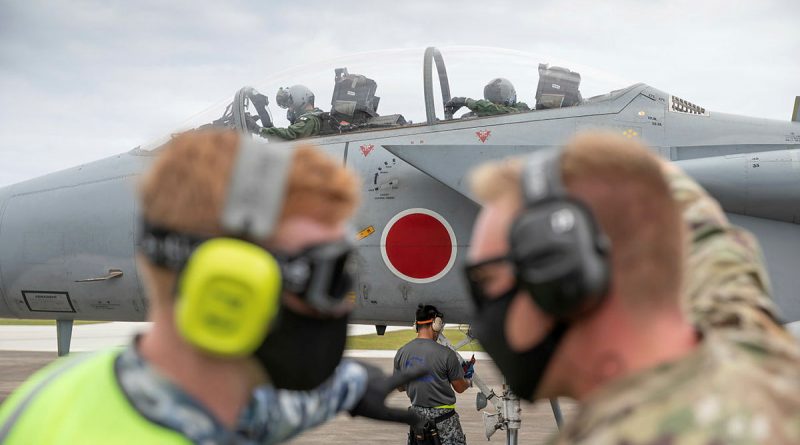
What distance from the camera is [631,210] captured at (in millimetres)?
1639

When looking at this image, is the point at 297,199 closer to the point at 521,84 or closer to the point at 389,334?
the point at 521,84

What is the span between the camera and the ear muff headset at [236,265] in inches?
68.0

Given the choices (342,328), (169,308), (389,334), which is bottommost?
(389,334)

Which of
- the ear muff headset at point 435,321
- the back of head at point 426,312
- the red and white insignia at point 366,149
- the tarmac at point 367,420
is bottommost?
the tarmac at point 367,420

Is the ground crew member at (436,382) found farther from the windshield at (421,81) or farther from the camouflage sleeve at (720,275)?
the camouflage sleeve at (720,275)

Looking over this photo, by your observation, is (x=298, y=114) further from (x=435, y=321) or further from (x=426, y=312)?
(x=435, y=321)

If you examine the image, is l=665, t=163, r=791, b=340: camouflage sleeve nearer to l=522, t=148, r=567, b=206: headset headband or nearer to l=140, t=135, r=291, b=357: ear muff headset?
l=522, t=148, r=567, b=206: headset headband

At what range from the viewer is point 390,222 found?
7188mm

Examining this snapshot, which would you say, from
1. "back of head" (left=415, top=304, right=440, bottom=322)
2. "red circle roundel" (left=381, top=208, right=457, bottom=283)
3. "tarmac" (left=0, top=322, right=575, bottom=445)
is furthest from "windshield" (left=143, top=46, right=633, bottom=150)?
"tarmac" (left=0, top=322, right=575, bottom=445)

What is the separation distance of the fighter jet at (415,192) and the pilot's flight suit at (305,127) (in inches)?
3.3

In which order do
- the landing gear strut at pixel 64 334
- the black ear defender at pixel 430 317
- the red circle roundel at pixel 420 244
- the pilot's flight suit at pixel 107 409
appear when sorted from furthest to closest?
the landing gear strut at pixel 64 334
the black ear defender at pixel 430 317
the red circle roundel at pixel 420 244
the pilot's flight suit at pixel 107 409

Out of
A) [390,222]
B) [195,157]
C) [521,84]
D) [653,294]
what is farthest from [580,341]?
[521,84]

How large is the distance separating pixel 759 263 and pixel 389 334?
43.4 meters

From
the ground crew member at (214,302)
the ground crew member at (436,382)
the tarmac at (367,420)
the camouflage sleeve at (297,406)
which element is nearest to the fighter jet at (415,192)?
the tarmac at (367,420)
